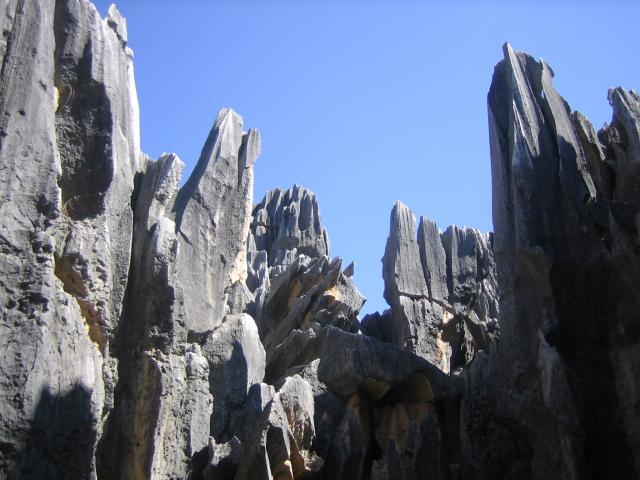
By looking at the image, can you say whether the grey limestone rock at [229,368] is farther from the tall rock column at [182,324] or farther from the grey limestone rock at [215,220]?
the grey limestone rock at [215,220]

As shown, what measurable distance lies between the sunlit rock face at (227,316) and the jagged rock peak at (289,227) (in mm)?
24911

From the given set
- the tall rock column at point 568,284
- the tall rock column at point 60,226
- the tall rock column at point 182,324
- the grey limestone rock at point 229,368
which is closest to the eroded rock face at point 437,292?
the tall rock column at point 568,284

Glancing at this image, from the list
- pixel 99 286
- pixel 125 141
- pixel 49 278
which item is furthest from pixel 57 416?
pixel 125 141

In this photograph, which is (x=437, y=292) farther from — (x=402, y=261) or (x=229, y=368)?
(x=229, y=368)

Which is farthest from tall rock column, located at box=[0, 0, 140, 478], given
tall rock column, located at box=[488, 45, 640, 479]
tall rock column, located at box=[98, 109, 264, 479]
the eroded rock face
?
the eroded rock face

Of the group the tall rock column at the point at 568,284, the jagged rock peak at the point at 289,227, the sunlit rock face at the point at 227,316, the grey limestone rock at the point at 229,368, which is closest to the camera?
the sunlit rock face at the point at 227,316

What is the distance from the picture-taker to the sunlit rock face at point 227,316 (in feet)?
34.1

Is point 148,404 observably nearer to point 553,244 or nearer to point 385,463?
point 385,463

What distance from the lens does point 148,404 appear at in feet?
41.2

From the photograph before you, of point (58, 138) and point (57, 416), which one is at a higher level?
point (58, 138)

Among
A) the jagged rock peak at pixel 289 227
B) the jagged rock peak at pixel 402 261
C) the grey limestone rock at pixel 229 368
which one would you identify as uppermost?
the jagged rock peak at pixel 289 227

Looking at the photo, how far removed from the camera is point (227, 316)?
15469 millimetres

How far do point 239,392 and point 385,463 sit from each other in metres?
2.55

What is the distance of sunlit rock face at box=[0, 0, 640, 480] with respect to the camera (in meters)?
10.4
